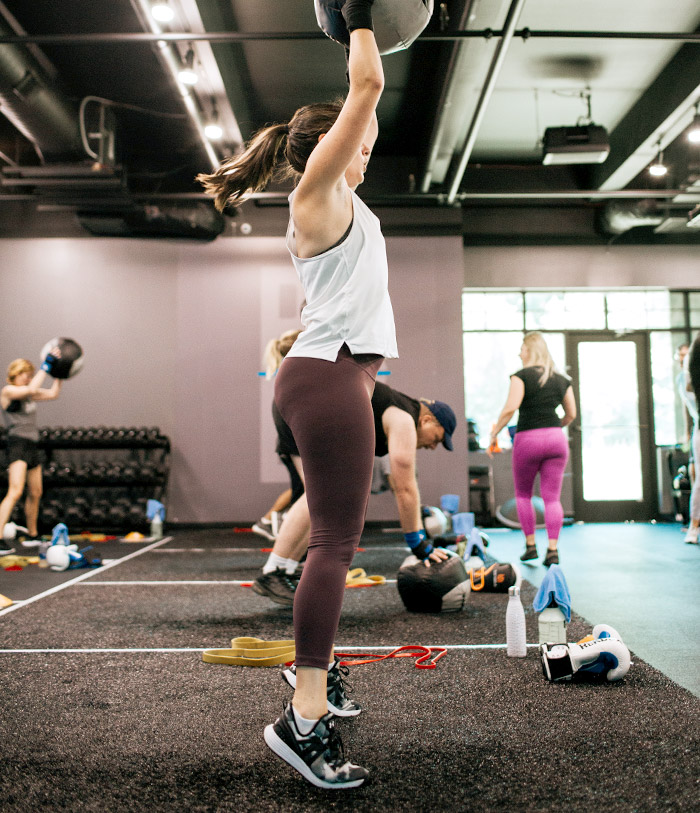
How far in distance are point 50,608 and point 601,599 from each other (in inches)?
104

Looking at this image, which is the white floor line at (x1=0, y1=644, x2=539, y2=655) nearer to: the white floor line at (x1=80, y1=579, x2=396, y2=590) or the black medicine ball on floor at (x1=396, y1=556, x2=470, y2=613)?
the black medicine ball on floor at (x1=396, y1=556, x2=470, y2=613)

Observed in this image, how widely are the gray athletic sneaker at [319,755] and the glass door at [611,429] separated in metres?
7.40

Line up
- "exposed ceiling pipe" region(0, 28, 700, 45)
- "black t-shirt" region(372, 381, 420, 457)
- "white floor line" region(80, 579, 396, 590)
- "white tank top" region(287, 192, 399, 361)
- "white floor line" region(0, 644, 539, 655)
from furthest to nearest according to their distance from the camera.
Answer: "exposed ceiling pipe" region(0, 28, 700, 45), "white floor line" region(80, 579, 396, 590), "black t-shirt" region(372, 381, 420, 457), "white floor line" region(0, 644, 539, 655), "white tank top" region(287, 192, 399, 361)

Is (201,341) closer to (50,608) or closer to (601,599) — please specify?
(50,608)

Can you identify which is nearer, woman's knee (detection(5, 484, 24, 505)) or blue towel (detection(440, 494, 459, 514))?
woman's knee (detection(5, 484, 24, 505))

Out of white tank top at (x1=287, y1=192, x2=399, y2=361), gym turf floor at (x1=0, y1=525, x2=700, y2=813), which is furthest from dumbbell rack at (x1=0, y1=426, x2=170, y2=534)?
white tank top at (x1=287, y1=192, x2=399, y2=361)

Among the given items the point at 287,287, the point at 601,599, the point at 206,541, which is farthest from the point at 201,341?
the point at 601,599

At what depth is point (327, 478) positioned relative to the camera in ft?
4.47

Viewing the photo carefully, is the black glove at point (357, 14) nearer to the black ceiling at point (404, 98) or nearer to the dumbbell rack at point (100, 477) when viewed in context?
the black ceiling at point (404, 98)

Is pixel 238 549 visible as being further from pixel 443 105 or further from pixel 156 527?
pixel 443 105

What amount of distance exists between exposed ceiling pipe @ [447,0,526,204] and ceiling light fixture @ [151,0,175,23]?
7.33 ft

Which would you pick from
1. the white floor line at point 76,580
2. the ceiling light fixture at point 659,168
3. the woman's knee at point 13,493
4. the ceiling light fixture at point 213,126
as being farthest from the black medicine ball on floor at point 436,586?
the ceiling light fixture at point 659,168

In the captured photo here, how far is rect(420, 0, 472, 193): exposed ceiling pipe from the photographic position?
473 cm

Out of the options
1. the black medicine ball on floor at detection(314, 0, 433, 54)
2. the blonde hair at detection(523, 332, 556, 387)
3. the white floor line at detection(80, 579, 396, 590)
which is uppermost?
the black medicine ball on floor at detection(314, 0, 433, 54)
